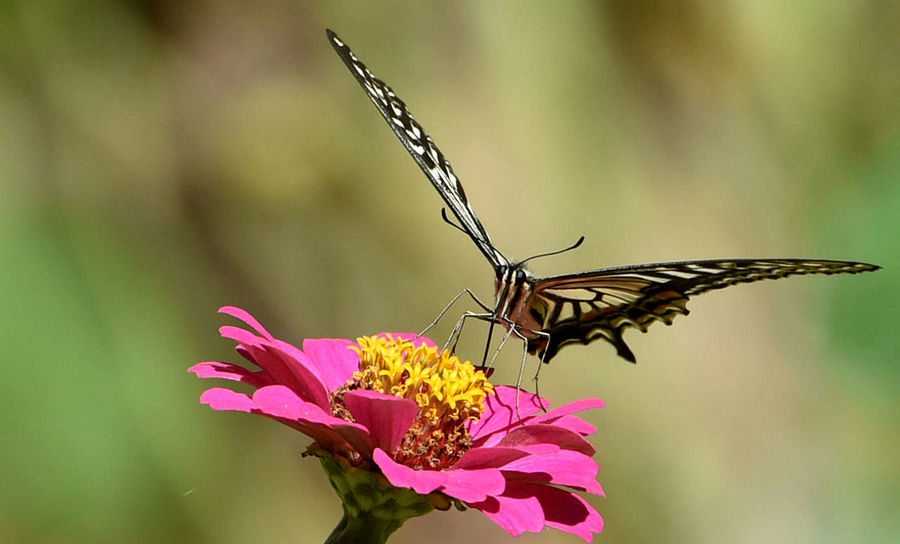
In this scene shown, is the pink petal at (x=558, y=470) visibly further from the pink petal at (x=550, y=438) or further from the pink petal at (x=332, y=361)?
the pink petal at (x=332, y=361)

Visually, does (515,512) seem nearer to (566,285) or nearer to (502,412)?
(502,412)

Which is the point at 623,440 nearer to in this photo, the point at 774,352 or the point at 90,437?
the point at 774,352

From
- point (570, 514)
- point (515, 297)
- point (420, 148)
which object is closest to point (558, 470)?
point (570, 514)

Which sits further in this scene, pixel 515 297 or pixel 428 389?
pixel 515 297

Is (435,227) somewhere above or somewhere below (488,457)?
above

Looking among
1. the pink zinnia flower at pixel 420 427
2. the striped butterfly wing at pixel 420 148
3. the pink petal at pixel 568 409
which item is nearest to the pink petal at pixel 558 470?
the pink zinnia flower at pixel 420 427

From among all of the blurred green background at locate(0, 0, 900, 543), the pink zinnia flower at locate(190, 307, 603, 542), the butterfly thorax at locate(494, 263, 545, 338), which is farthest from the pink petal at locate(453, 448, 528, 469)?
the blurred green background at locate(0, 0, 900, 543)
